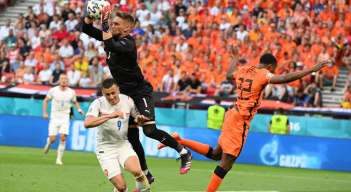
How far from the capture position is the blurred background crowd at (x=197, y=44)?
29.7 metres

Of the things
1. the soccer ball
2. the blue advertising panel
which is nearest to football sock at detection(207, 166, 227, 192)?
the soccer ball

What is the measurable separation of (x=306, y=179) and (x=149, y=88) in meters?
7.25

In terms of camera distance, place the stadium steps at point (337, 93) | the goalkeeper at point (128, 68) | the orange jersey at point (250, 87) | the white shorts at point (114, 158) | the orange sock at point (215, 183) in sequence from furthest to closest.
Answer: the stadium steps at point (337, 93) < the orange jersey at point (250, 87) < the orange sock at point (215, 183) < the goalkeeper at point (128, 68) < the white shorts at point (114, 158)

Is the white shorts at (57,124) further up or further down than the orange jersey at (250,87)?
further down

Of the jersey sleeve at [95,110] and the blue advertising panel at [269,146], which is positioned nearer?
the jersey sleeve at [95,110]

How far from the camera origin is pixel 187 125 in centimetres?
2888

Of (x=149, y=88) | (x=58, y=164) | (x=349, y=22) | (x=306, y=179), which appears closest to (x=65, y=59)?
(x=349, y=22)

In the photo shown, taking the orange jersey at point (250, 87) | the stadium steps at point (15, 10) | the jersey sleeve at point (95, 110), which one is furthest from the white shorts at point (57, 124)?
the stadium steps at point (15, 10)

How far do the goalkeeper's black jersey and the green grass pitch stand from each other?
2.62 meters

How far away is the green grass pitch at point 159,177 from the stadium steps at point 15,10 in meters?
16.6

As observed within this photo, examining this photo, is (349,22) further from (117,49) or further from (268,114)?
(117,49)

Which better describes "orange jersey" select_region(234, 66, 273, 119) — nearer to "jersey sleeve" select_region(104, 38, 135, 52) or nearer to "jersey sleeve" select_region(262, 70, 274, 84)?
"jersey sleeve" select_region(262, 70, 274, 84)

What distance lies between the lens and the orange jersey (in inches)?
576

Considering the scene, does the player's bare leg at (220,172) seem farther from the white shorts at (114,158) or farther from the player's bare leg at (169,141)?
the white shorts at (114,158)
